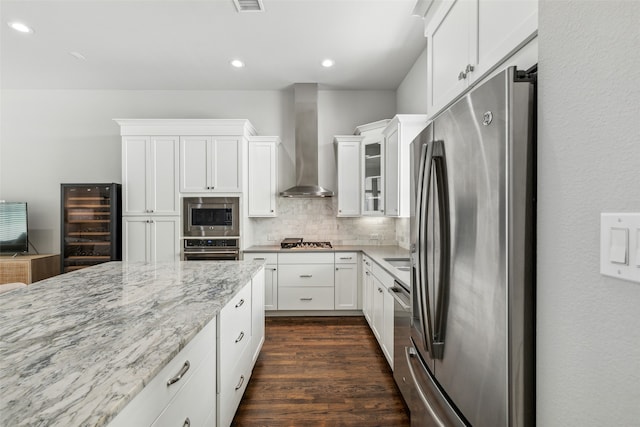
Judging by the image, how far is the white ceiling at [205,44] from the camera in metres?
2.58

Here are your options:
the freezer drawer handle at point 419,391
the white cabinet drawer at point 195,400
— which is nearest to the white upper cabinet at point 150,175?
the white cabinet drawer at point 195,400

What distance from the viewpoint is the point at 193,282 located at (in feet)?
5.94

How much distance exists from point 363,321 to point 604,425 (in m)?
3.24

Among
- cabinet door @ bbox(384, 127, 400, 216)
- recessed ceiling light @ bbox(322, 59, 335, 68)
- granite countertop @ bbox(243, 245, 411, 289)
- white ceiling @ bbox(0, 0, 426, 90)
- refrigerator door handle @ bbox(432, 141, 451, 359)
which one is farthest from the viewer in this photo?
recessed ceiling light @ bbox(322, 59, 335, 68)

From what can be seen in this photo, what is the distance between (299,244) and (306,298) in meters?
0.71

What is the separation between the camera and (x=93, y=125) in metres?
4.33

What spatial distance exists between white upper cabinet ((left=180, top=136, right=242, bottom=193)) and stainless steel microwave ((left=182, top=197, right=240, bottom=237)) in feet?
0.45

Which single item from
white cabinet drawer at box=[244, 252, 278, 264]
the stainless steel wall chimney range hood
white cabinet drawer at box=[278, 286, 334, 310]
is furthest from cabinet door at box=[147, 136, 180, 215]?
white cabinet drawer at box=[278, 286, 334, 310]

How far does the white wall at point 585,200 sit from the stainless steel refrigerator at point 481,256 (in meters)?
0.04

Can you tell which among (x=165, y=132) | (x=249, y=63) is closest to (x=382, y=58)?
(x=249, y=63)

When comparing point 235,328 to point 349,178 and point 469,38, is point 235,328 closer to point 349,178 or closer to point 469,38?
point 469,38

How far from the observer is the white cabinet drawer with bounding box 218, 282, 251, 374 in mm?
1555

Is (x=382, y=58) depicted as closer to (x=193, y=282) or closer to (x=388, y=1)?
(x=388, y=1)

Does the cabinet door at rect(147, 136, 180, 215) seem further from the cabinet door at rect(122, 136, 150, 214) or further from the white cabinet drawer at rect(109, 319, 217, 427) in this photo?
the white cabinet drawer at rect(109, 319, 217, 427)
